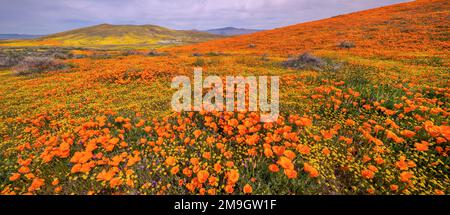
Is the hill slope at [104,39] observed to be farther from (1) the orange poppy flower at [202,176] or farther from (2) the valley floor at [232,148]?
(1) the orange poppy flower at [202,176]

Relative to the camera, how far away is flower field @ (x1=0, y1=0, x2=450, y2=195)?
3029 mm

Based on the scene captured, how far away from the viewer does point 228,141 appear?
4.25 meters

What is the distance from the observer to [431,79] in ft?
25.6

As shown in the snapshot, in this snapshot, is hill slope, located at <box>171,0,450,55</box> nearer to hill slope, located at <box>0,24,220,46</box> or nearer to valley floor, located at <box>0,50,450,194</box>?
valley floor, located at <box>0,50,450,194</box>

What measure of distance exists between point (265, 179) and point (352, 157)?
1.66 m

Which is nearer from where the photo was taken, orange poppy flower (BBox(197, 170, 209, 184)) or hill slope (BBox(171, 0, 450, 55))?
orange poppy flower (BBox(197, 170, 209, 184))

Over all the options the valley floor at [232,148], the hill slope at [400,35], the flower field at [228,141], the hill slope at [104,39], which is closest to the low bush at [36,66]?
the flower field at [228,141]

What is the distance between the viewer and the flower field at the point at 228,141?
3.03 meters

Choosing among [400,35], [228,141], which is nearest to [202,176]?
[228,141]

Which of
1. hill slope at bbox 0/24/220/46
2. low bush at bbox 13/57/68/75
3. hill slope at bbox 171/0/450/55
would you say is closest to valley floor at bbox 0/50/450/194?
low bush at bbox 13/57/68/75

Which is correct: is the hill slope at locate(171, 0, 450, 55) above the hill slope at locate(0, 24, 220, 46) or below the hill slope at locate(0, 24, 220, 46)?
below

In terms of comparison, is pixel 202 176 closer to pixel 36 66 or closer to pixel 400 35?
pixel 36 66
